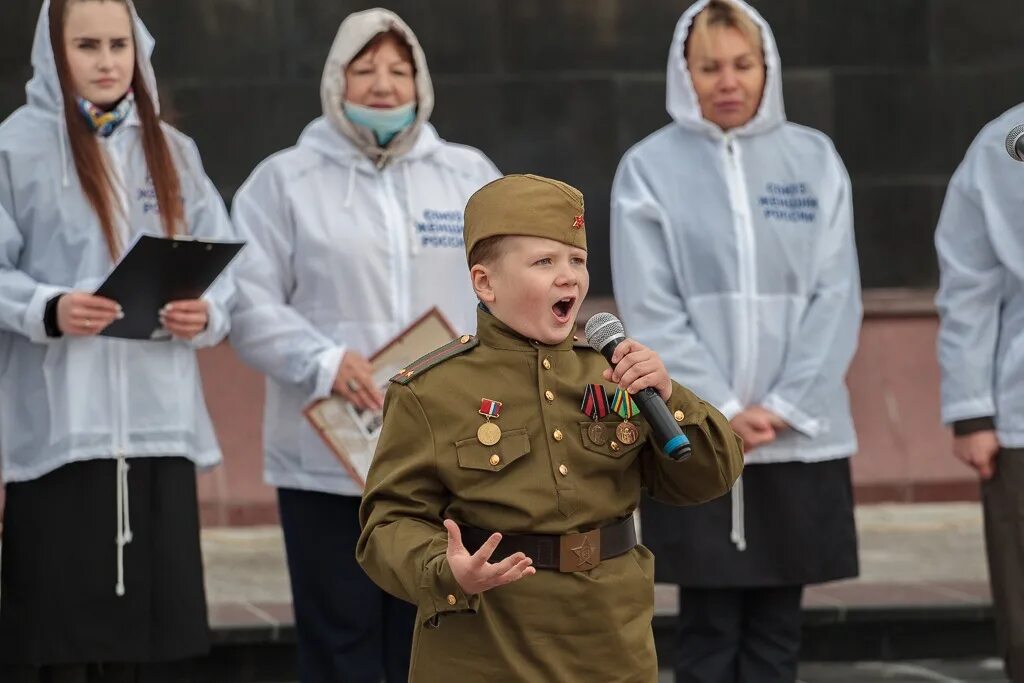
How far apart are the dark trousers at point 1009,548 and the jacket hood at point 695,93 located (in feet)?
3.60

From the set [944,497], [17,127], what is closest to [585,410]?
[17,127]

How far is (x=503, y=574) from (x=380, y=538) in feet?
1.09

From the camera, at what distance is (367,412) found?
482 centimetres

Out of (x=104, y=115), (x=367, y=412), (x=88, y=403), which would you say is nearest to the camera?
(x=88, y=403)

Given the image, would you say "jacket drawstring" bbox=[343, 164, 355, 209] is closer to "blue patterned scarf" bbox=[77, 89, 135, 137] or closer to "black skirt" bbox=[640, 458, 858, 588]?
"blue patterned scarf" bbox=[77, 89, 135, 137]

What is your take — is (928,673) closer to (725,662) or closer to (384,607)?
(725,662)

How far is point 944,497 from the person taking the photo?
29.5ft

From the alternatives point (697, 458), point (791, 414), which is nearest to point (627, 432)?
point (697, 458)

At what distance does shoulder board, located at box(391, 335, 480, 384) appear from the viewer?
3.40 metres

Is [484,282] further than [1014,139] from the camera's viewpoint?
No

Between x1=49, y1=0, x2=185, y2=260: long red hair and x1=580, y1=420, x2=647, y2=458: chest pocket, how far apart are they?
1.68 metres

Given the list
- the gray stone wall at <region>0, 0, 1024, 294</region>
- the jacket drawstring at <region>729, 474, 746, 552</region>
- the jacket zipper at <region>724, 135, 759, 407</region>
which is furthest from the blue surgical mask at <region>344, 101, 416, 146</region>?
the gray stone wall at <region>0, 0, 1024, 294</region>

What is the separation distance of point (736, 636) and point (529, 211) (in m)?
2.08

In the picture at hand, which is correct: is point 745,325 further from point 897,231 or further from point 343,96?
point 897,231
